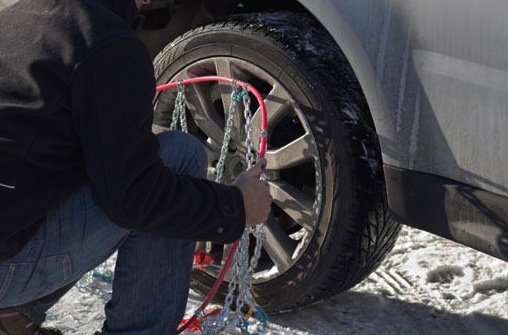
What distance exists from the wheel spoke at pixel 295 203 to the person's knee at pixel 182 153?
441 millimetres

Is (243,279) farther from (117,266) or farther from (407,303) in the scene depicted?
(407,303)

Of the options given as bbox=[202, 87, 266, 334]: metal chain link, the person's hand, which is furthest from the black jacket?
bbox=[202, 87, 266, 334]: metal chain link

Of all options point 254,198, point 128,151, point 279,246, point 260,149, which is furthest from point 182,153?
point 279,246

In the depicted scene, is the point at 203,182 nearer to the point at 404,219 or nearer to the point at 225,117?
the point at 404,219

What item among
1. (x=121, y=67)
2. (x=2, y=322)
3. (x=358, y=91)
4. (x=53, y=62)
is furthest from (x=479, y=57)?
(x=2, y=322)

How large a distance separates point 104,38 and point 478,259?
2012 mm

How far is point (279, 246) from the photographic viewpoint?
2842 millimetres

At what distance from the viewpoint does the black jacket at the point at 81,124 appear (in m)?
1.84

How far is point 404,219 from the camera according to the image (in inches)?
97.6

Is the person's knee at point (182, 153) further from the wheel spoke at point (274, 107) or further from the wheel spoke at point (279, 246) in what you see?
the wheel spoke at point (279, 246)

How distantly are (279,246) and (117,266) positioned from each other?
0.67m

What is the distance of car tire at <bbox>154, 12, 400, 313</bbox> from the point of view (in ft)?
8.59

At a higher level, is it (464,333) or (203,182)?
(203,182)

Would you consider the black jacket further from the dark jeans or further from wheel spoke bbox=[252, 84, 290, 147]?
wheel spoke bbox=[252, 84, 290, 147]
